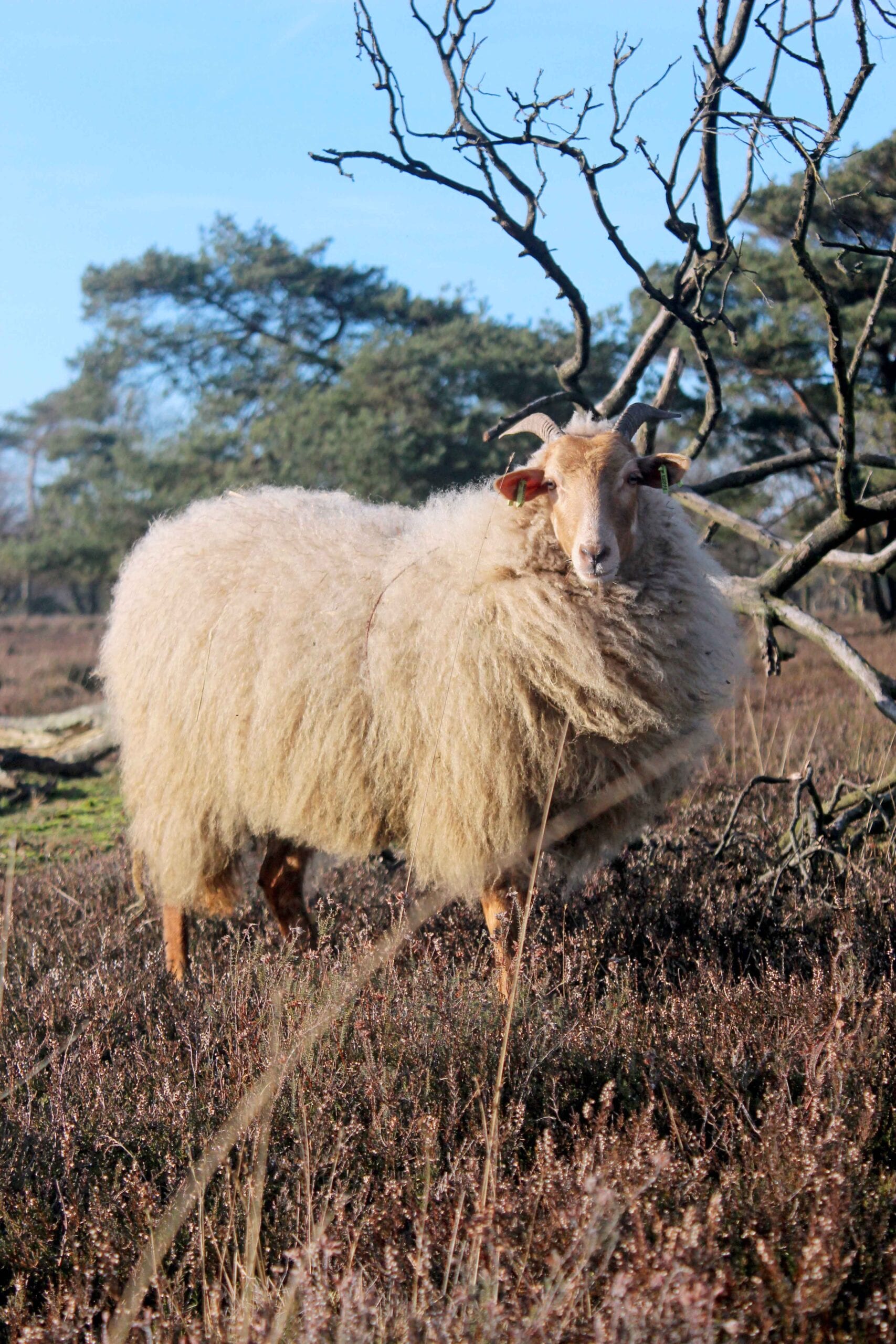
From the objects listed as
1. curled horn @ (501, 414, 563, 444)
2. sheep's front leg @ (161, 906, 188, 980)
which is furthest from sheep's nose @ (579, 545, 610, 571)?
sheep's front leg @ (161, 906, 188, 980)

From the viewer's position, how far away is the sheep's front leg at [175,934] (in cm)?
448

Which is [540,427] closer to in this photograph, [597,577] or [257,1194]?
[597,577]

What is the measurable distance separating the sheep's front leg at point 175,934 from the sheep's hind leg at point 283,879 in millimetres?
482

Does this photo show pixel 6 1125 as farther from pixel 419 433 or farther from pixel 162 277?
pixel 162 277

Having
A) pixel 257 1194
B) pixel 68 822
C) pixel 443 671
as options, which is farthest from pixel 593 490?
pixel 68 822

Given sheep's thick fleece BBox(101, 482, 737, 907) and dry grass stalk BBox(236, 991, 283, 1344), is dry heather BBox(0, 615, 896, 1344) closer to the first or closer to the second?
dry grass stalk BBox(236, 991, 283, 1344)

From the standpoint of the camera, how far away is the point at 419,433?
1905cm

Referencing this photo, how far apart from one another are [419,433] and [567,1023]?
16961 mm

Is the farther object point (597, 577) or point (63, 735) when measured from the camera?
point (63, 735)

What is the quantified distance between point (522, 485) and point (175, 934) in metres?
2.48

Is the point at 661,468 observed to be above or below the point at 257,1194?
above

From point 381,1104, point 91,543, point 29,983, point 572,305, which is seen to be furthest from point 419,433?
point 381,1104

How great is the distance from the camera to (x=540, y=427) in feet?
13.8

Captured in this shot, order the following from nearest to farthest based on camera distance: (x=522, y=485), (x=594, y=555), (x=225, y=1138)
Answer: (x=225, y=1138), (x=594, y=555), (x=522, y=485)
